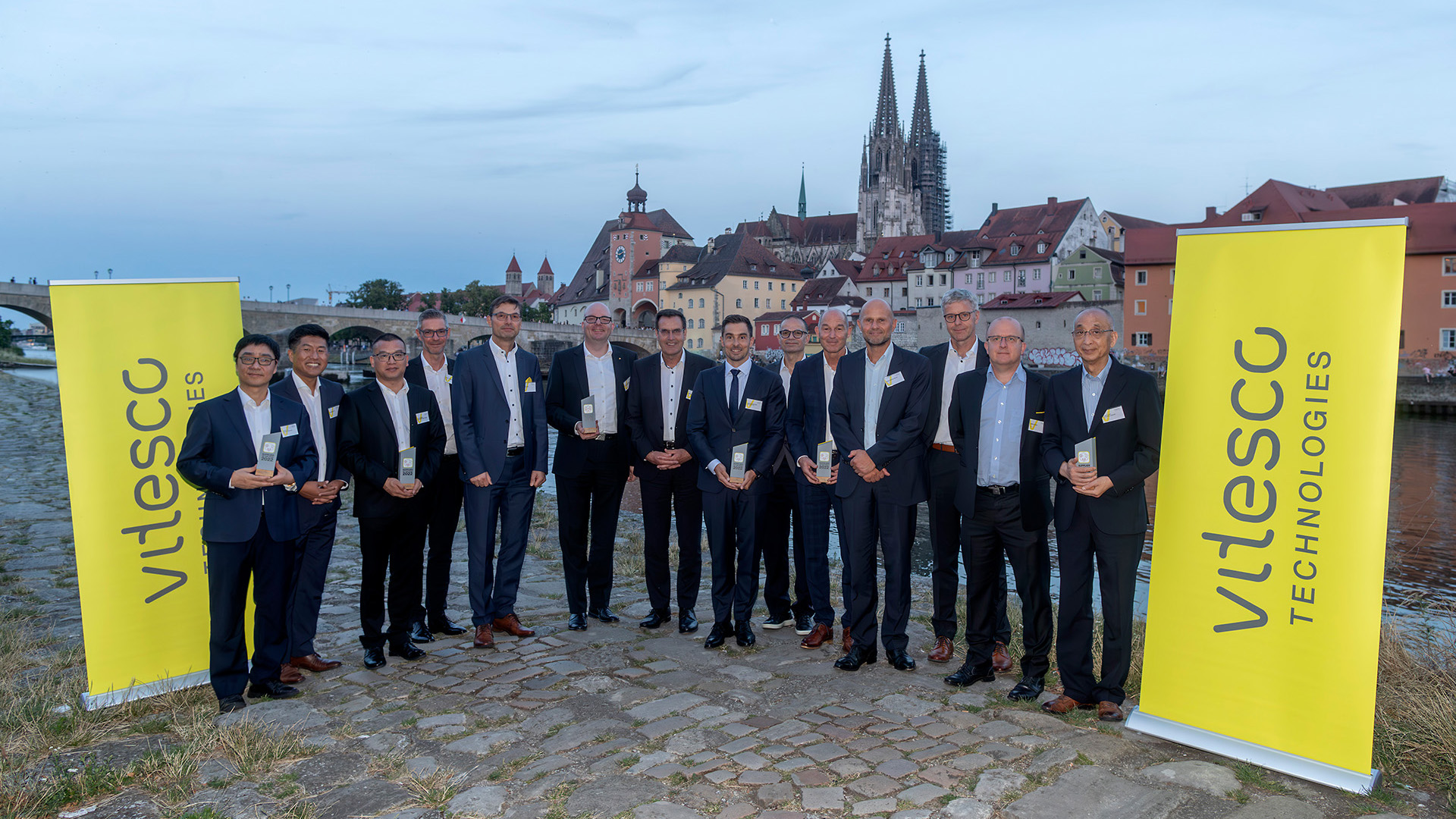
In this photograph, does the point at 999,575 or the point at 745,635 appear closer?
the point at 999,575

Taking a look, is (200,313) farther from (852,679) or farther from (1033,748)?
(1033,748)

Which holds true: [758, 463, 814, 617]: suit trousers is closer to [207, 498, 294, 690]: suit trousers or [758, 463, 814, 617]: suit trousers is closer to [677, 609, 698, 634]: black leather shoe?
[677, 609, 698, 634]: black leather shoe

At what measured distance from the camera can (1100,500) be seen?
497 centimetres

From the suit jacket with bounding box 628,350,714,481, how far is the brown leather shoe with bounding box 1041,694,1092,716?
2.87 m

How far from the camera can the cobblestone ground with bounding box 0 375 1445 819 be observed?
3.84 metres

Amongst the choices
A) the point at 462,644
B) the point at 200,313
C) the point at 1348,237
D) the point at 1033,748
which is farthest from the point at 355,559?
the point at 1348,237

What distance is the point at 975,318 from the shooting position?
19.3ft

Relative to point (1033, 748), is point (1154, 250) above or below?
above

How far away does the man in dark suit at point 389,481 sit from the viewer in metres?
5.85

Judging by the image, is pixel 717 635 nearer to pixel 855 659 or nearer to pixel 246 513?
pixel 855 659

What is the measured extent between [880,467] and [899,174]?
362 ft

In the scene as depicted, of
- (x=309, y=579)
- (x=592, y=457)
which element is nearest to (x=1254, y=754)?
(x=592, y=457)

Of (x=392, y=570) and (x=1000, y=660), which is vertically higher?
(x=392, y=570)

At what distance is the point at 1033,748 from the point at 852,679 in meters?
1.32
